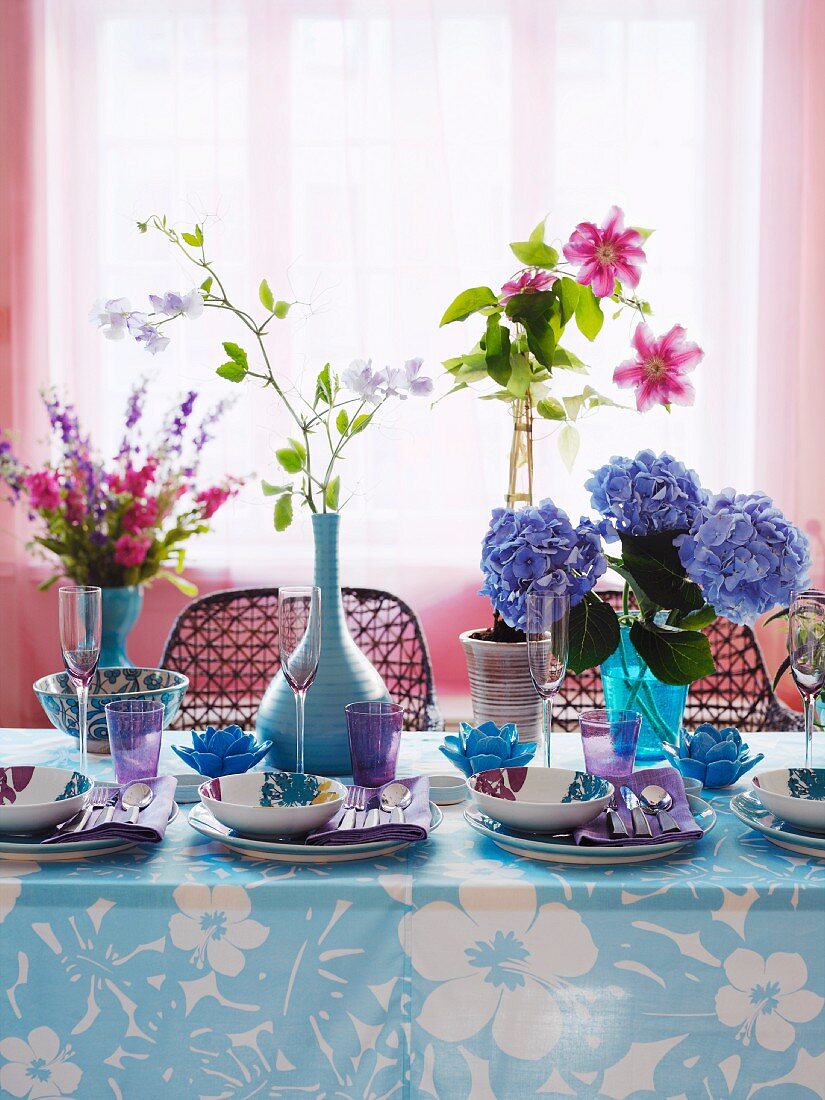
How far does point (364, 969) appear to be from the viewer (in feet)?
3.04

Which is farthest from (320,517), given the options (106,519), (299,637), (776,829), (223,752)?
(106,519)

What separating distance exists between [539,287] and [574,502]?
5.85ft

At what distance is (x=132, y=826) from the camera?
1005 millimetres

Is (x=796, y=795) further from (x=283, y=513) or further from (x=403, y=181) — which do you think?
(x=403, y=181)

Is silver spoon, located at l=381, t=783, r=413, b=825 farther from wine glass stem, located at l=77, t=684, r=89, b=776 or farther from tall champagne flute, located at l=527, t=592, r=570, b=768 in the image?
wine glass stem, located at l=77, t=684, r=89, b=776

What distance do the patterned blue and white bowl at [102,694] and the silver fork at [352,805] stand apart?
0.28m

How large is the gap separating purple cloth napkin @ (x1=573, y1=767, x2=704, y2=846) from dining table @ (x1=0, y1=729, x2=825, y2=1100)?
0.08m

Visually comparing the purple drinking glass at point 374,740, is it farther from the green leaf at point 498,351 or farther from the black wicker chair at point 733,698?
the black wicker chair at point 733,698

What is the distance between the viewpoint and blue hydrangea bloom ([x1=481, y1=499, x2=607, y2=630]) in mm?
1306

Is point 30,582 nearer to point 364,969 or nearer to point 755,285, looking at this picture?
point 755,285

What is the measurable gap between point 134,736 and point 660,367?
2.80 ft

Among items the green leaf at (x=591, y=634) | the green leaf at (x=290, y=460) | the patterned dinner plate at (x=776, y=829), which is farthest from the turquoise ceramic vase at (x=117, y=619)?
the patterned dinner plate at (x=776, y=829)

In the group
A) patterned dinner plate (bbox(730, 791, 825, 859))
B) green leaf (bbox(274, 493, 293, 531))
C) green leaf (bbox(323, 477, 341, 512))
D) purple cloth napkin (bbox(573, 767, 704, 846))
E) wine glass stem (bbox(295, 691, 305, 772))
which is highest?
green leaf (bbox(323, 477, 341, 512))

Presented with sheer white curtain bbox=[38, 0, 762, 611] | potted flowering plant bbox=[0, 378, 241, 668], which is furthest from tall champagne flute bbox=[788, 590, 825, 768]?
sheer white curtain bbox=[38, 0, 762, 611]
